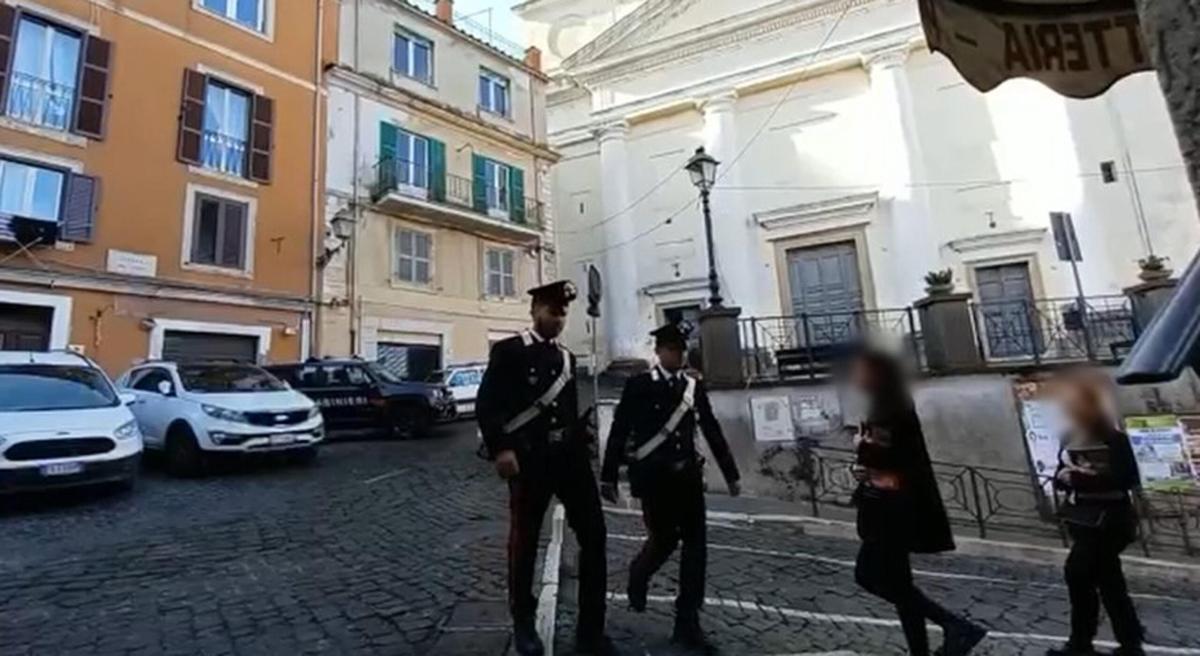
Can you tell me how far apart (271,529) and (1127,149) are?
23.2 metres

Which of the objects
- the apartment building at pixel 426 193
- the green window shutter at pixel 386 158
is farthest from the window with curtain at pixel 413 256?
the green window shutter at pixel 386 158

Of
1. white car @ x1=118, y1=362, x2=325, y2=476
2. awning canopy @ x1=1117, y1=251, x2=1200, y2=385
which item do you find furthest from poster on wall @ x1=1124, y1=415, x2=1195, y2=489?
white car @ x1=118, y1=362, x2=325, y2=476

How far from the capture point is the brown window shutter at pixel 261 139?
1728 centimetres

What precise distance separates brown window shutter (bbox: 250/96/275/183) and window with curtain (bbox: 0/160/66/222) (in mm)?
4021

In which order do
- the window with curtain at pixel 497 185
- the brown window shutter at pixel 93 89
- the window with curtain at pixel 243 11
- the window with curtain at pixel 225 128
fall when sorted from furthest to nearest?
the window with curtain at pixel 497 185 < the window with curtain at pixel 243 11 < the window with curtain at pixel 225 128 < the brown window shutter at pixel 93 89

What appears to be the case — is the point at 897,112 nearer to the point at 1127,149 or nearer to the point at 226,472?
the point at 1127,149

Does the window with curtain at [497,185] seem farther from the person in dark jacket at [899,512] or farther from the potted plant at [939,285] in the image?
the person in dark jacket at [899,512]

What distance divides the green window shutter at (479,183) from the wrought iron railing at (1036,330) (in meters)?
15.2

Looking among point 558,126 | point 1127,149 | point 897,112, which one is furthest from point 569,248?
point 1127,149

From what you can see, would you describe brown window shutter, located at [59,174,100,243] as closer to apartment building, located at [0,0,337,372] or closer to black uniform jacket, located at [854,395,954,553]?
apartment building, located at [0,0,337,372]

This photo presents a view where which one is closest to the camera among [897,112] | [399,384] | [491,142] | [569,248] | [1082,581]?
[1082,581]

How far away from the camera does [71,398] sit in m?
8.51

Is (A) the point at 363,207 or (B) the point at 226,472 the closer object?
(B) the point at 226,472

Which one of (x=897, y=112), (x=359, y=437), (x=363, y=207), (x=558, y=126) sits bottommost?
(x=359, y=437)
